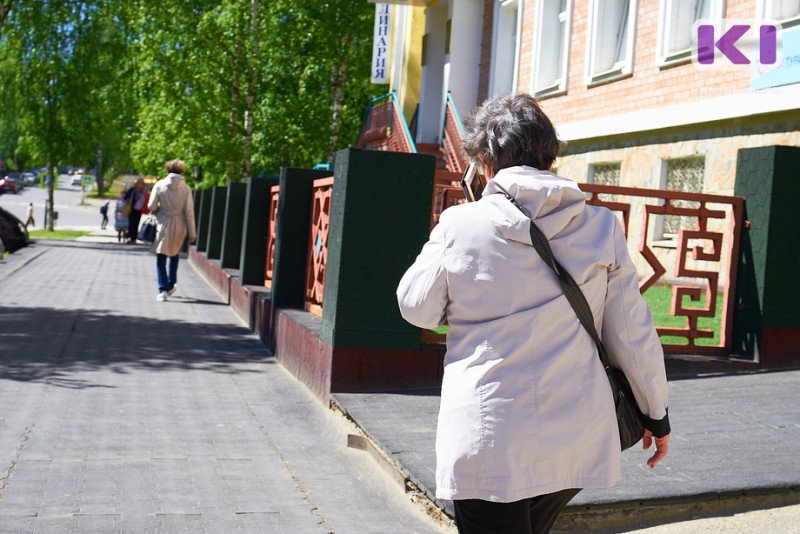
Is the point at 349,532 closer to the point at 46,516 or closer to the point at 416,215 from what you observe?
the point at 46,516

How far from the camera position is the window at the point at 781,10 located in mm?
12453

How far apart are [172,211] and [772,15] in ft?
25.4

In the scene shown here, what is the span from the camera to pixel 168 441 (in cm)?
655

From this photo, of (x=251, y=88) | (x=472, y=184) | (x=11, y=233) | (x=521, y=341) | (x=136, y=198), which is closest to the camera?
(x=521, y=341)

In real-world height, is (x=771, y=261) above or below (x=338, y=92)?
below

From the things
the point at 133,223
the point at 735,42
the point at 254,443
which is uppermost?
the point at 735,42

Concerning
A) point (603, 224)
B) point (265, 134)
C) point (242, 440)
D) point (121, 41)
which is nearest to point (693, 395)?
point (242, 440)

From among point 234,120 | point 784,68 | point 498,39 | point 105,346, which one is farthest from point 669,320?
point 234,120

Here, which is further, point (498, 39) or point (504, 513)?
point (498, 39)

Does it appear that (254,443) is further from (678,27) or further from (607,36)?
(607,36)

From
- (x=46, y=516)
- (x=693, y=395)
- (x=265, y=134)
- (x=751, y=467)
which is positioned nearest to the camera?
(x=46, y=516)

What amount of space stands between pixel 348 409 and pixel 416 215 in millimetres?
1519

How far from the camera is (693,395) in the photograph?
7637 millimetres

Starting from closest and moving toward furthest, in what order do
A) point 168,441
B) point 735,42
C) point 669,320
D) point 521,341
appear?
point 521,341 → point 168,441 → point 669,320 → point 735,42
